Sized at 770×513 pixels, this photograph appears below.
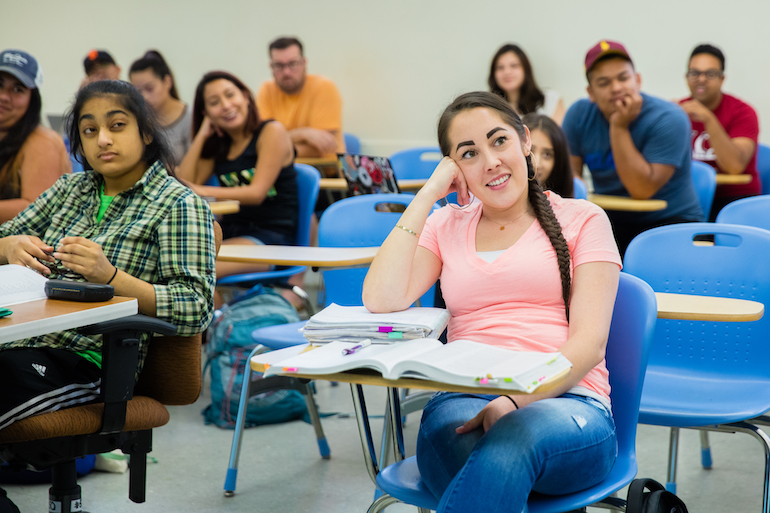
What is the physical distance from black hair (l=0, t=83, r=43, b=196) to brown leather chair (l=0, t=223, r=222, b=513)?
1378 millimetres

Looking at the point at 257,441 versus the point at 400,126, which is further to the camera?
the point at 400,126

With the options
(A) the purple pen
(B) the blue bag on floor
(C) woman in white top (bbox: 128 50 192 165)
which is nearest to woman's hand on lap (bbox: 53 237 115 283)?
(A) the purple pen

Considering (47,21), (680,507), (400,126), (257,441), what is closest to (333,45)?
(400,126)

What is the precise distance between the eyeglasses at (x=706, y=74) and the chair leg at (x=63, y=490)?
3917 millimetres

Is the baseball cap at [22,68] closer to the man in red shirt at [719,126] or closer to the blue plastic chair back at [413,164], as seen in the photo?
the blue plastic chair back at [413,164]

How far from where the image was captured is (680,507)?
1307 mm

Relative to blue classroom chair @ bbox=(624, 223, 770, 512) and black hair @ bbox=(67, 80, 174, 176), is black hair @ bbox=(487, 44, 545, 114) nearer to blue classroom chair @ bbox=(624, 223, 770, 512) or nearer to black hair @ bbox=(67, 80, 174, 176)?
blue classroom chair @ bbox=(624, 223, 770, 512)

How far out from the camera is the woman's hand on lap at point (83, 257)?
153 centimetres

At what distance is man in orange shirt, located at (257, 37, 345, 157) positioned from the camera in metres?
5.06

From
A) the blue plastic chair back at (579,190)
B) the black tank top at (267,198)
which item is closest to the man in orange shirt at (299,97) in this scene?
the black tank top at (267,198)

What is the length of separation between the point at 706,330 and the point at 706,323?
0.06 feet

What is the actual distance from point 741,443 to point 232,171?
2.30m

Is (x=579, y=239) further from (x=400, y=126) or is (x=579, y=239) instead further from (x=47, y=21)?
(x=47, y=21)

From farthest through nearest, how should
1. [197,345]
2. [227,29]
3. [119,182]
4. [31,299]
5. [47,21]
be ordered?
[47,21] < [227,29] < [119,182] < [197,345] < [31,299]
